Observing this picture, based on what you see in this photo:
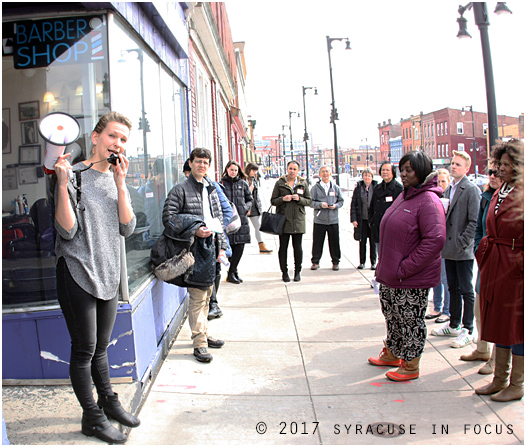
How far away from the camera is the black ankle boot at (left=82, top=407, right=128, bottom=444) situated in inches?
119

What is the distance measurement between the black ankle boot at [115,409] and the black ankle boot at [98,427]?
3.5 inches

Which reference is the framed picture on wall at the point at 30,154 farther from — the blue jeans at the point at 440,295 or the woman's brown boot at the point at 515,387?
the blue jeans at the point at 440,295

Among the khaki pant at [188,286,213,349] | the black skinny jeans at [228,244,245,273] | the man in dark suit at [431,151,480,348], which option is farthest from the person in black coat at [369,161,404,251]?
the khaki pant at [188,286,213,349]

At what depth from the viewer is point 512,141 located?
137 inches

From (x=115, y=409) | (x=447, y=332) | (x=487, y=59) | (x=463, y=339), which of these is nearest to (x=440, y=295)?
(x=447, y=332)

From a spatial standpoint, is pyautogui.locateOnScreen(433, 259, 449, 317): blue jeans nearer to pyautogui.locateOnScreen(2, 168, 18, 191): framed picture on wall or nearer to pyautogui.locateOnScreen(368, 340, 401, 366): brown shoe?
pyautogui.locateOnScreen(368, 340, 401, 366): brown shoe

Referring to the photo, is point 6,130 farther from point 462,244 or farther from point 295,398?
point 462,244

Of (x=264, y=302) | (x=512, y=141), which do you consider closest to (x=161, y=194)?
(x=264, y=302)

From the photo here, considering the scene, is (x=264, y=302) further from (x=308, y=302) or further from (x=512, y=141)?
(x=512, y=141)

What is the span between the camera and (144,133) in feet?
17.4

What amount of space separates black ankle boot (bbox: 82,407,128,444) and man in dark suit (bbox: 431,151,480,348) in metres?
3.41

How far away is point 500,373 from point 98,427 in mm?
2983

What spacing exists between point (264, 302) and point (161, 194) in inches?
81.4

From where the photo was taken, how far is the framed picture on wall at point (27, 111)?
163 inches
